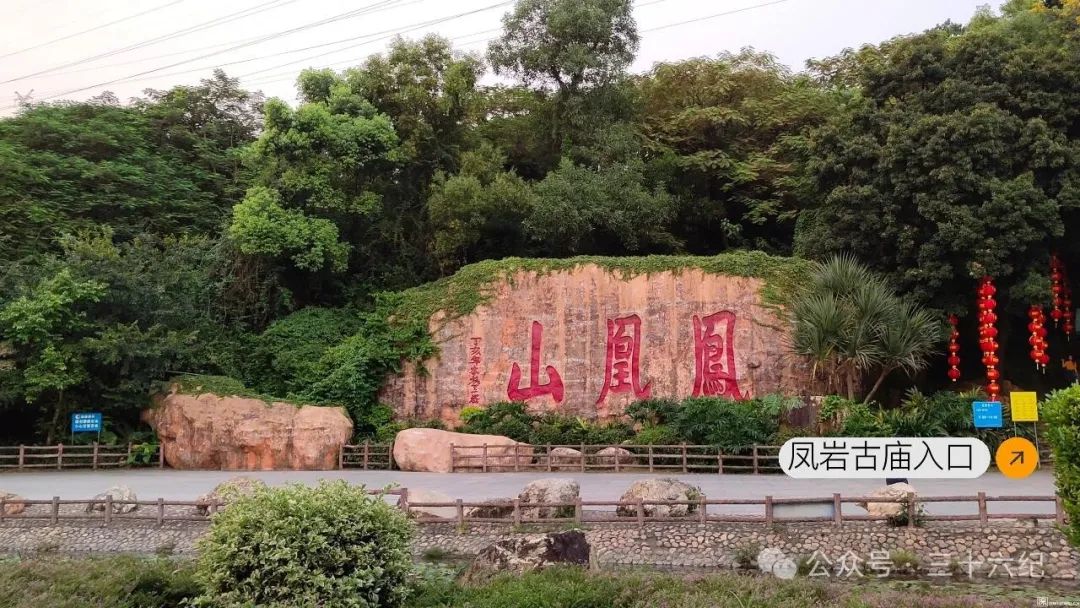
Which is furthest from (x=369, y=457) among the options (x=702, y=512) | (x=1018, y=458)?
(x=1018, y=458)

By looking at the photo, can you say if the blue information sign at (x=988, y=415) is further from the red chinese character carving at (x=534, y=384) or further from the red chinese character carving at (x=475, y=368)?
the red chinese character carving at (x=475, y=368)

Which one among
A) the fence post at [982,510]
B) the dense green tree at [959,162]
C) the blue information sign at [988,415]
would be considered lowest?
the fence post at [982,510]

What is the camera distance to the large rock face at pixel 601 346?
50.8 ft

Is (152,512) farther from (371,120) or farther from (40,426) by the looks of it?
(371,120)

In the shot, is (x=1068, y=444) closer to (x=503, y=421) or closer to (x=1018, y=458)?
(x=1018, y=458)

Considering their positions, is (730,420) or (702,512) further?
(730,420)

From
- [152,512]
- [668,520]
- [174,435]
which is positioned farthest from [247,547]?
[174,435]

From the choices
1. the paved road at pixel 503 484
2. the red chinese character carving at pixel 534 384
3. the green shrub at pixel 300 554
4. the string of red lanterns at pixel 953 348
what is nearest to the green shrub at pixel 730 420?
the paved road at pixel 503 484

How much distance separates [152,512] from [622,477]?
6.79m

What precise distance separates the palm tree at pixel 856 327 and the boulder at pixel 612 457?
143 inches

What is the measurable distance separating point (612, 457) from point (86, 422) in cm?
964

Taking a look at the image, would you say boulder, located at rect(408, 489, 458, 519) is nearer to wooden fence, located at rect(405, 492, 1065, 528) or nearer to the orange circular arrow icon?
wooden fence, located at rect(405, 492, 1065, 528)

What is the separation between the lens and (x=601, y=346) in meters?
16.0

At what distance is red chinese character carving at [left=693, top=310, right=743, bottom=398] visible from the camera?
15391 mm
